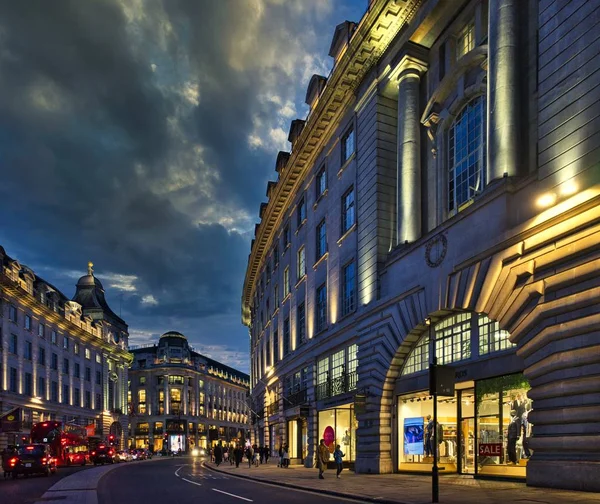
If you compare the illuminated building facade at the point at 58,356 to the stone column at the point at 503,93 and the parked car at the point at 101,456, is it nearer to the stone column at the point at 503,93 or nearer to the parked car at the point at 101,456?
the parked car at the point at 101,456

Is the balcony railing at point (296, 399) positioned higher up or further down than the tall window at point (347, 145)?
further down

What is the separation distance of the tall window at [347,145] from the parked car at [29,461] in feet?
76.7

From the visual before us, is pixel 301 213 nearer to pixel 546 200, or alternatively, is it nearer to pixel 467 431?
pixel 467 431

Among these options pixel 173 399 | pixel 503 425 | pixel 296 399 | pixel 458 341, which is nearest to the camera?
pixel 503 425

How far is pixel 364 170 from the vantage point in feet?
107

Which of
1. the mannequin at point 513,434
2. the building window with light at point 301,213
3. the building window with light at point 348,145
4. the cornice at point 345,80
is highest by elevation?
the cornice at point 345,80

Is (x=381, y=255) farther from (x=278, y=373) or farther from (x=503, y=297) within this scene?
(x=278, y=373)

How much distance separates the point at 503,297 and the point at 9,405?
6103cm

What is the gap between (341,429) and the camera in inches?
1470

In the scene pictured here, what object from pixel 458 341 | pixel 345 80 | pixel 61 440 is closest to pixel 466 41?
pixel 345 80

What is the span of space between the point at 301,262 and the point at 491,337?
85.5ft

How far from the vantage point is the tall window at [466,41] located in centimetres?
2620

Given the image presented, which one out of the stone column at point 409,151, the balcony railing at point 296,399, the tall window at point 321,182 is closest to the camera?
the stone column at point 409,151

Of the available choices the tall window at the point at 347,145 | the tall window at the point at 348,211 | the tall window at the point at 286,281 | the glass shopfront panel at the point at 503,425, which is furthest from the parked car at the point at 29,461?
the glass shopfront panel at the point at 503,425
